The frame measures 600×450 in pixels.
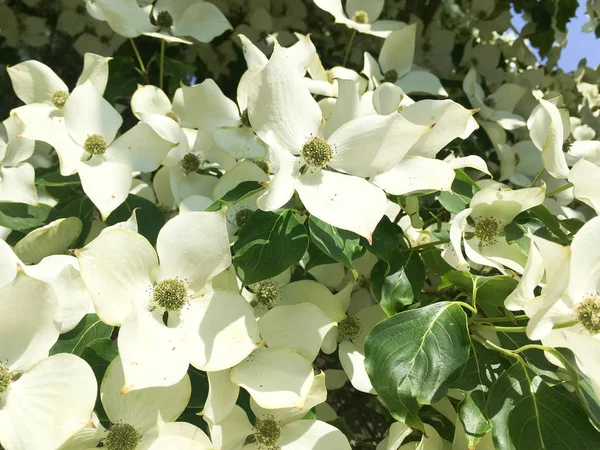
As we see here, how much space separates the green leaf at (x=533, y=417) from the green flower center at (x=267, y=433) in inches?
10.8

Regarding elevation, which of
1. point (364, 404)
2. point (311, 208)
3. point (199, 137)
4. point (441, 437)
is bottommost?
point (364, 404)

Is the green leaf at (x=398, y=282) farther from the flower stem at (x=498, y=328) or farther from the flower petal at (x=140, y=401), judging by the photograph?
the flower petal at (x=140, y=401)

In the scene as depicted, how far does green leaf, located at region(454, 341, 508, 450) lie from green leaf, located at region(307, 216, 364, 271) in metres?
0.22

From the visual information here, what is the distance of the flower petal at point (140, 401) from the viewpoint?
2.19 ft

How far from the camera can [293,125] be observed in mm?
773

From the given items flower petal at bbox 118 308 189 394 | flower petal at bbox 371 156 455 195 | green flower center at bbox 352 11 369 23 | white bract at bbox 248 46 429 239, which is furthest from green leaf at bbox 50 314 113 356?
green flower center at bbox 352 11 369 23

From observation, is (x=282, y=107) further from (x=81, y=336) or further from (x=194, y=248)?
(x=81, y=336)

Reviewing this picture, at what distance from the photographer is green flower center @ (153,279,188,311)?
71cm

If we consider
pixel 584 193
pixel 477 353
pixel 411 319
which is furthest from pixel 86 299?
pixel 584 193

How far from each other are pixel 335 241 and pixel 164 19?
2.66 ft

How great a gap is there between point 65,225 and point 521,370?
0.72 meters

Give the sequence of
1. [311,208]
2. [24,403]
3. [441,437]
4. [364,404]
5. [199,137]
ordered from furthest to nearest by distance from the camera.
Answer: [364,404] < [199,137] < [441,437] < [311,208] < [24,403]

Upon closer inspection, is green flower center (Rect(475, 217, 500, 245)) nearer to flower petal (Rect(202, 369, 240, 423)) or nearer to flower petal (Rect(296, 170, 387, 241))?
flower petal (Rect(296, 170, 387, 241))

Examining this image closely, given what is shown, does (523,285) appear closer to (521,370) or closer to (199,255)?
(521,370)
